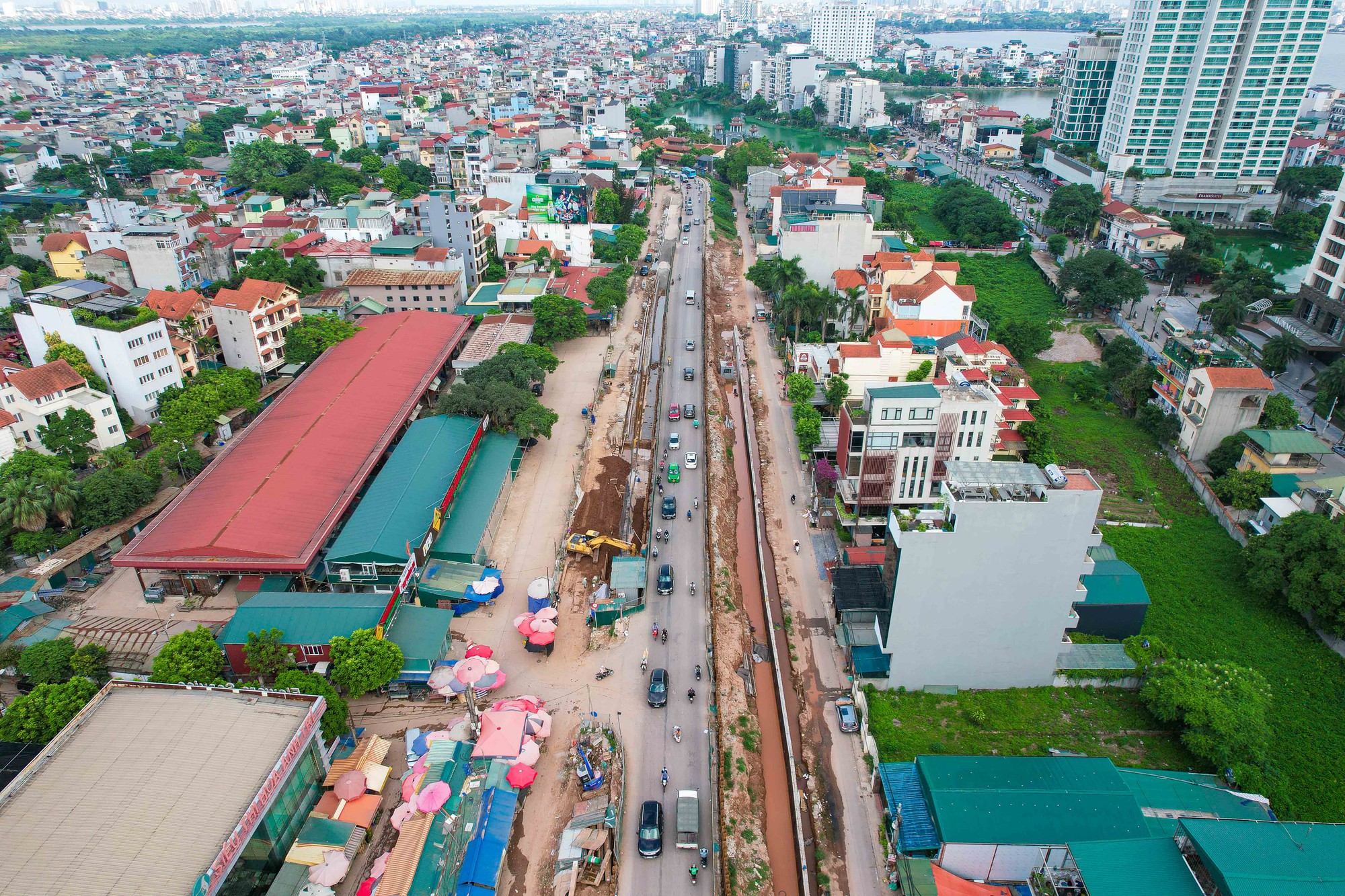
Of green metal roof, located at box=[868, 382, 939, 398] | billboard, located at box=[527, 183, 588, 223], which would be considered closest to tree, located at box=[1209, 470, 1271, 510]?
green metal roof, located at box=[868, 382, 939, 398]

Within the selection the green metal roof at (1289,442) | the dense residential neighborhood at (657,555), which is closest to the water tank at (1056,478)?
the dense residential neighborhood at (657,555)

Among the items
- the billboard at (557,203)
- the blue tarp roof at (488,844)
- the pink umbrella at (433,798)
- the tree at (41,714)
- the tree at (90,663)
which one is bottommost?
the blue tarp roof at (488,844)

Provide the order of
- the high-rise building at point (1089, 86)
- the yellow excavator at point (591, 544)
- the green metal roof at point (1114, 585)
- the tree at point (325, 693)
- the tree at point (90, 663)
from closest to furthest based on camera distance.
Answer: the tree at point (325, 693) → the tree at point (90, 663) → the green metal roof at point (1114, 585) → the yellow excavator at point (591, 544) → the high-rise building at point (1089, 86)

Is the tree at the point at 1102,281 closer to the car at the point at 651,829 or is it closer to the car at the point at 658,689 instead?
the car at the point at 658,689

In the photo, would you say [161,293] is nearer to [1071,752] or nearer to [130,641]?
[130,641]

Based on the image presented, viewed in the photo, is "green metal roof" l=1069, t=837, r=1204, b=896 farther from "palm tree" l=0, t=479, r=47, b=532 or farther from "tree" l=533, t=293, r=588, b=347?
"tree" l=533, t=293, r=588, b=347

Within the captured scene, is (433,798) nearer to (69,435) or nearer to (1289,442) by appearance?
(69,435)

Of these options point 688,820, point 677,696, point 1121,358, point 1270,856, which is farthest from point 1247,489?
point 688,820
